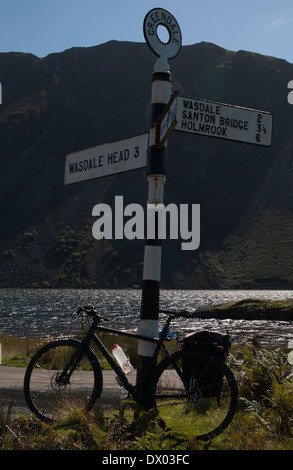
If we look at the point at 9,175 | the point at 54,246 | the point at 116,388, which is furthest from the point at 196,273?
the point at 116,388

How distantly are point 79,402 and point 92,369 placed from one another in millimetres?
435

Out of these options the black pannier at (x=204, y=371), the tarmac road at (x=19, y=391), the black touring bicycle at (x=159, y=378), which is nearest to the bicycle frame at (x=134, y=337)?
the black touring bicycle at (x=159, y=378)

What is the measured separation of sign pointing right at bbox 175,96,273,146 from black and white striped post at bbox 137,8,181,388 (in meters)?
0.39

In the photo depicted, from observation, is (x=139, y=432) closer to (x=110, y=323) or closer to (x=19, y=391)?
(x=19, y=391)

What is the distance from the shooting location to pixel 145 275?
5.93 metres

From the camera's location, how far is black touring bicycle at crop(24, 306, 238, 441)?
5250 millimetres

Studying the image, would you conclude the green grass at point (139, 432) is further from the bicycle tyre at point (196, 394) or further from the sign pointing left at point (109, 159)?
the sign pointing left at point (109, 159)

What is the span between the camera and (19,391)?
8.15 m

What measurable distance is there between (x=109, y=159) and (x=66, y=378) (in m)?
2.70

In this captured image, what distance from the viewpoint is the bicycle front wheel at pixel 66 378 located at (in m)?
5.50

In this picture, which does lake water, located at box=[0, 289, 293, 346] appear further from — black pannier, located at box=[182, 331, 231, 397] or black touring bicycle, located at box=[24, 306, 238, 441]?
black pannier, located at box=[182, 331, 231, 397]

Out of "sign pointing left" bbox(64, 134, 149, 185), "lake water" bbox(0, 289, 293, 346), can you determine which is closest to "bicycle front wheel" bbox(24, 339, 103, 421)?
"sign pointing left" bbox(64, 134, 149, 185)
